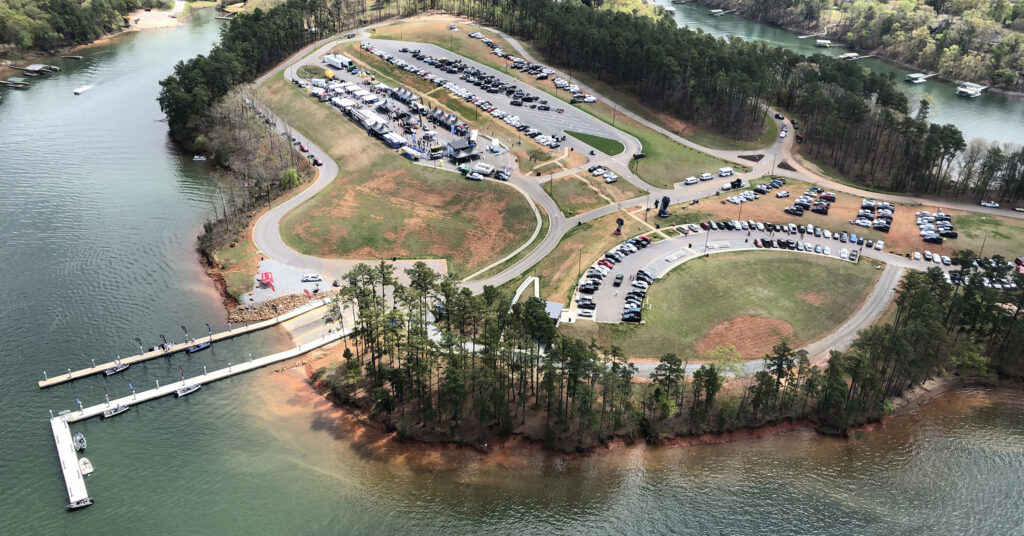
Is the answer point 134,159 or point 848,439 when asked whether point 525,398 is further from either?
point 134,159

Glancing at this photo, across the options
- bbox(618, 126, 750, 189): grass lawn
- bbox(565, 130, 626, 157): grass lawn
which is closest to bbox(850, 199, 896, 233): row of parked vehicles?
bbox(618, 126, 750, 189): grass lawn

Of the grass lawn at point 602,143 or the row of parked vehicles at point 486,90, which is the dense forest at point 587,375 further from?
the row of parked vehicles at point 486,90

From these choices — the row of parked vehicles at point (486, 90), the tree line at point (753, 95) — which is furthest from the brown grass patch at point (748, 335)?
the tree line at point (753, 95)

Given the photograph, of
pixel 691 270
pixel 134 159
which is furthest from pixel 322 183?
pixel 691 270

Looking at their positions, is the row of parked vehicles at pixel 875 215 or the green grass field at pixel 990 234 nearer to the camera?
the green grass field at pixel 990 234

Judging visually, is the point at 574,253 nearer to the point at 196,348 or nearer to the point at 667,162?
the point at 667,162

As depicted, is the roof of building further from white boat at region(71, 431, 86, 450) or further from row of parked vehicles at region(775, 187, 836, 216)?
white boat at region(71, 431, 86, 450)

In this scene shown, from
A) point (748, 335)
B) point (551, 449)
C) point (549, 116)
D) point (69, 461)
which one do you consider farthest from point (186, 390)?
point (549, 116)
